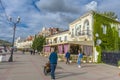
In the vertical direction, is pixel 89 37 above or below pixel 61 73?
above

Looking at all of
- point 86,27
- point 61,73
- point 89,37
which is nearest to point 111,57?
point 89,37

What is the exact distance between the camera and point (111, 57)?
27.4m

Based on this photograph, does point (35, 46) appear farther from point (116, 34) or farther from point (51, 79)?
point (51, 79)

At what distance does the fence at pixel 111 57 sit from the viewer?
2592cm

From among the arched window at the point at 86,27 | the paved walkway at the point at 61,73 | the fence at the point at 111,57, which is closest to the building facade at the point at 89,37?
the arched window at the point at 86,27

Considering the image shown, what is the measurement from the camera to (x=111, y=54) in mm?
27562

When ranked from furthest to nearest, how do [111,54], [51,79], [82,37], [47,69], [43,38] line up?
[43,38], [82,37], [111,54], [47,69], [51,79]

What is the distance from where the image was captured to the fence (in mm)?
25922

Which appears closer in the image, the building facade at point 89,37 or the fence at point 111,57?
the fence at point 111,57

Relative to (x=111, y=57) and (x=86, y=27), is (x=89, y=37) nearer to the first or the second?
(x=86, y=27)

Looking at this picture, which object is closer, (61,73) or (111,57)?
(61,73)

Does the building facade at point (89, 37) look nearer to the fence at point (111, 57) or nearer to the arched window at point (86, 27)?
the arched window at point (86, 27)

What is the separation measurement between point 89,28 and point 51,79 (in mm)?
22176

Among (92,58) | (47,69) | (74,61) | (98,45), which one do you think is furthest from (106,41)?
(47,69)
